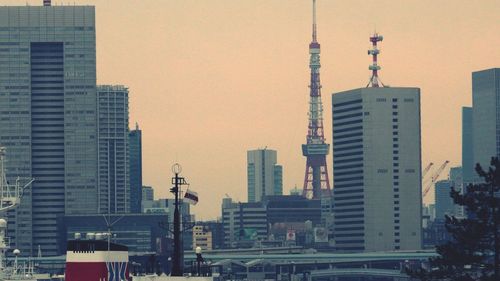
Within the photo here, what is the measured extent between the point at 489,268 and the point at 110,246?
25.6m

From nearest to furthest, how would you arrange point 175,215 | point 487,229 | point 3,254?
point 175,215
point 3,254
point 487,229

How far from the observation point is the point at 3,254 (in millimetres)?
70875

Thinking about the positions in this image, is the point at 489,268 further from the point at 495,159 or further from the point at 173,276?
the point at 173,276

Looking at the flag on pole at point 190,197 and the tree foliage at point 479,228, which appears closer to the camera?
the flag on pole at point 190,197

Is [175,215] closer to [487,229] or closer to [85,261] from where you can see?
[85,261]

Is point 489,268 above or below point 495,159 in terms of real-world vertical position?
below

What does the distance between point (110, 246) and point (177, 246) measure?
2.74 meters

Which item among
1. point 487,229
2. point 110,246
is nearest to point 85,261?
point 110,246

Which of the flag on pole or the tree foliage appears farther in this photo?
the tree foliage

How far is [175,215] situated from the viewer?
58.1 meters

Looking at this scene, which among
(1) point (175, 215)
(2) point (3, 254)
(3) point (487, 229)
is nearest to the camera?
(1) point (175, 215)

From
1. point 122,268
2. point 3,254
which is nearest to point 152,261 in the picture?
point 122,268

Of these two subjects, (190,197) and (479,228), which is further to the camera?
(479,228)

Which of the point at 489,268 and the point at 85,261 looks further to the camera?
the point at 489,268
